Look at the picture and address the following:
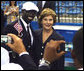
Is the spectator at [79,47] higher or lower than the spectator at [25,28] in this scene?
higher

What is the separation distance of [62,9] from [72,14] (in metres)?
0.36

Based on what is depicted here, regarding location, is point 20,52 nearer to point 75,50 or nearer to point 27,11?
point 75,50

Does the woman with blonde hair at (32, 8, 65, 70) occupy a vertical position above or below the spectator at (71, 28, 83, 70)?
below

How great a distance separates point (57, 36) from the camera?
11.1ft

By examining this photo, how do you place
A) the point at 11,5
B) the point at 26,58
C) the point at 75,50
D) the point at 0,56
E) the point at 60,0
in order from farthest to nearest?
1. the point at 60,0
2. the point at 11,5
3. the point at 0,56
4. the point at 26,58
5. the point at 75,50

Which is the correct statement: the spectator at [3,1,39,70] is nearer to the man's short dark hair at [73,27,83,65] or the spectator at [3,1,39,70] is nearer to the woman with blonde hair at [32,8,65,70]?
the woman with blonde hair at [32,8,65,70]

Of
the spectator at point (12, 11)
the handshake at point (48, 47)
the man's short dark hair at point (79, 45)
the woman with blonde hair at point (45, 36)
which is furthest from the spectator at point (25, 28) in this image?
the spectator at point (12, 11)

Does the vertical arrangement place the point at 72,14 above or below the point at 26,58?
below

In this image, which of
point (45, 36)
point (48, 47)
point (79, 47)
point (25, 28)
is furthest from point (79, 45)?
point (45, 36)

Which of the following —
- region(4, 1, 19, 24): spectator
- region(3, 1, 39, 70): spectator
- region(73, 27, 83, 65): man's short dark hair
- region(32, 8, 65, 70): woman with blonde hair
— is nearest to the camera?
region(73, 27, 83, 65): man's short dark hair

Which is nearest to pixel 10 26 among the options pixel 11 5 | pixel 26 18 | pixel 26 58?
pixel 26 18

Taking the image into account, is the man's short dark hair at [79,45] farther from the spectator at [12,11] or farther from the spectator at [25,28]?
the spectator at [12,11]

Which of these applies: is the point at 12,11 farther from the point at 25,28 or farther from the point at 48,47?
the point at 48,47

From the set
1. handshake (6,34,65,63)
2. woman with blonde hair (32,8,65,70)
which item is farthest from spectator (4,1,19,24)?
handshake (6,34,65,63)
